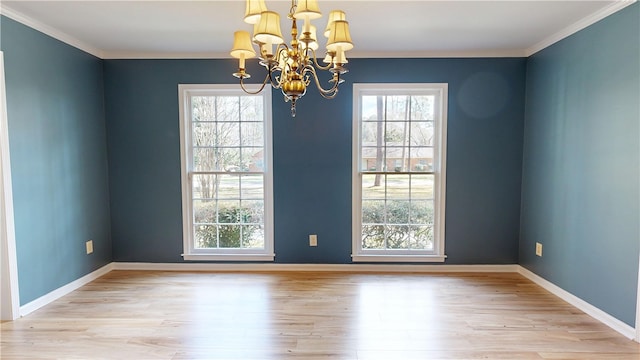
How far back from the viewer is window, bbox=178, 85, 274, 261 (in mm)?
3674

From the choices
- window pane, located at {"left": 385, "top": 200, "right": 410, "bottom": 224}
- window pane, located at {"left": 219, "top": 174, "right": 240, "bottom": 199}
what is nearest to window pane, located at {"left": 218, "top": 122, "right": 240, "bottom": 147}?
window pane, located at {"left": 219, "top": 174, "right": 240, "bottom": 199}

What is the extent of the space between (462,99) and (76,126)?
396cm

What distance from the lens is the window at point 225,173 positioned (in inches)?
145

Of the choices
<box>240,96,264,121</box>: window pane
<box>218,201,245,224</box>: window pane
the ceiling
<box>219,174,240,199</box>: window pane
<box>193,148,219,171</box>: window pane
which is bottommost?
<box>218,201,245,224</box>: window pane

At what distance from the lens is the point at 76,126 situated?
3262 millimetres

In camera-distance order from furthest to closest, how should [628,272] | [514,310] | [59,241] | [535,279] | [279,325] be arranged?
[535,279], [59,241], [514,310], [279,325], [628,272]

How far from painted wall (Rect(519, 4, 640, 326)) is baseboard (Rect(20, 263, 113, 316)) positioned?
460 centimetres

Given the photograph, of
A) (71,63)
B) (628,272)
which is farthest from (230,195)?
(628,272)

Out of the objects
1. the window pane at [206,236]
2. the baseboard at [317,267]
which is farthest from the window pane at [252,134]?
the baseboard at [317,267]

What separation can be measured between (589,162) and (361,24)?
218cm

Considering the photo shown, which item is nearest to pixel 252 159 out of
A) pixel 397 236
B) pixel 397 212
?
pixel 397 212

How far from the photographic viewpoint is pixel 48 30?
2.88 m

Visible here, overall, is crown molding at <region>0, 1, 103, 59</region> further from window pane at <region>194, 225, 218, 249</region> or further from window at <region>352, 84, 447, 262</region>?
window at <region>352, 84, 447, 262</region>

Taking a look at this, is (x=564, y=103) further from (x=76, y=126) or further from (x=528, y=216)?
(x=76, y=126)
